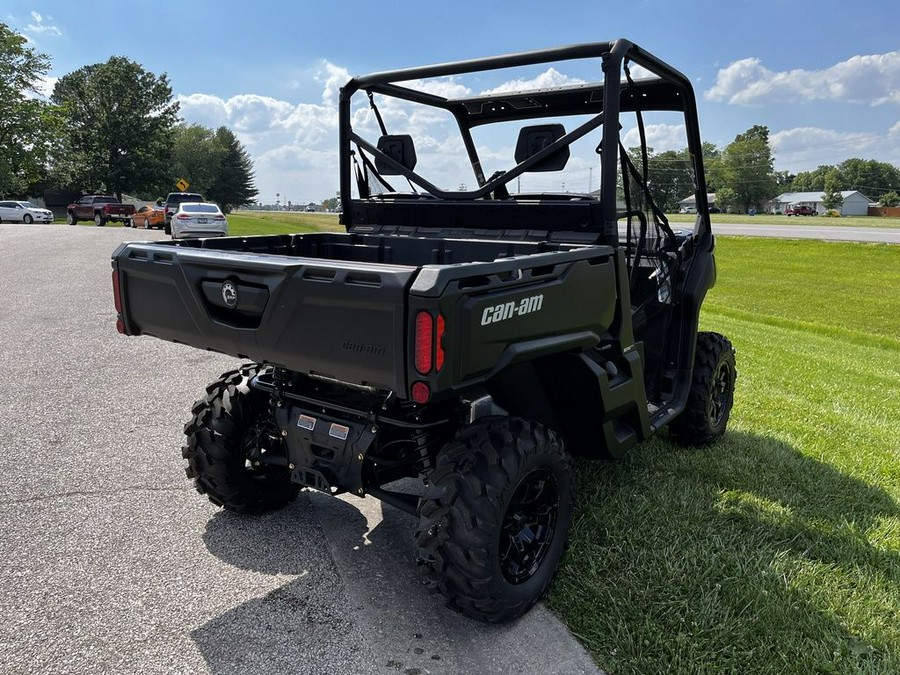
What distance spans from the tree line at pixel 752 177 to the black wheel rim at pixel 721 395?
124 centimetres

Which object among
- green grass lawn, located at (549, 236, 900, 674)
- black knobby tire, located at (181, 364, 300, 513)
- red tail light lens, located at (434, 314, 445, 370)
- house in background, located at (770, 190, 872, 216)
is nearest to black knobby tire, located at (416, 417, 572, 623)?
green grass lawn, located at (549, 236, 900, 674)

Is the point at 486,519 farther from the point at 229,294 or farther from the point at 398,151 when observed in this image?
the point at 398,151

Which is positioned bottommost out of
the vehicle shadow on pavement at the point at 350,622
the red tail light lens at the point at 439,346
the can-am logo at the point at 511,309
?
the vehicle shadow on pavement at the point at 350,622

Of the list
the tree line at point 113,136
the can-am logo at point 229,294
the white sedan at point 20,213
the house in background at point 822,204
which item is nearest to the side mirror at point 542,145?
the can-am logo at point 229,294

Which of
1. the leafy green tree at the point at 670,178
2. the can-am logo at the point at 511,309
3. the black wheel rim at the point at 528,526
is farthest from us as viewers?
the leafy green tree at the point at 670,178

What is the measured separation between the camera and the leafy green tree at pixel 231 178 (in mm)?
91294

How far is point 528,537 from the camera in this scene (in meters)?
3.05

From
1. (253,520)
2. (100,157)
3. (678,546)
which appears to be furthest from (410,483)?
(100,157)

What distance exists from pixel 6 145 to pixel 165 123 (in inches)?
619

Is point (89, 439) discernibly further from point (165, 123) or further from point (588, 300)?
point (165, 123)

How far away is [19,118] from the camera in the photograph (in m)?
47.3

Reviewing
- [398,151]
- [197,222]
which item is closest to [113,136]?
[197,222]

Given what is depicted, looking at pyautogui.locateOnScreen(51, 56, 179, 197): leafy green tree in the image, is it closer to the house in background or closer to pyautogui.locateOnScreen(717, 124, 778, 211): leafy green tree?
pyautogui.locateOnScreen(717, 124, 778, 211): leafy green tree

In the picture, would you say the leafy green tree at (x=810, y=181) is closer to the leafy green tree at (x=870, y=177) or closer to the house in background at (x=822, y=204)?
the leafy green tree at (x=870, y=177)
